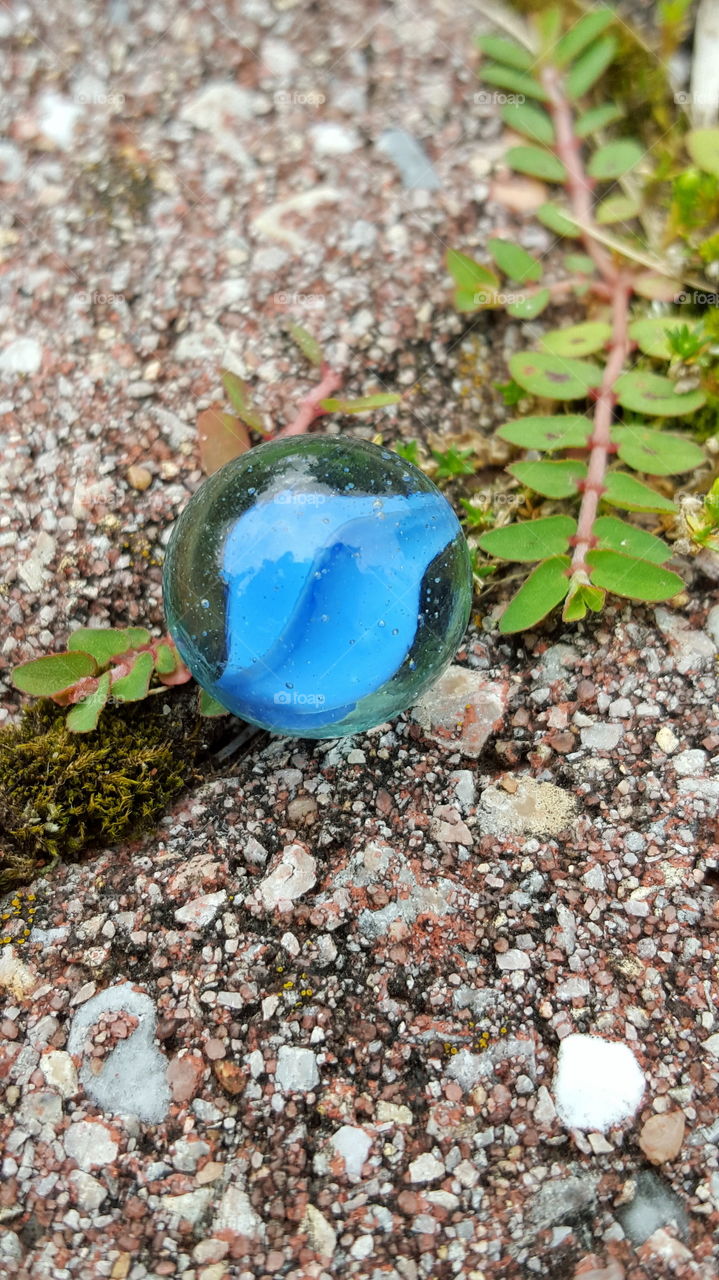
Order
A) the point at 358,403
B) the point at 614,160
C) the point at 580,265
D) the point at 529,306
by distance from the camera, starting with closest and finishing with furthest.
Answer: the point at 358,403, the point at 529,306, the point at 580,265, the point at 614,160

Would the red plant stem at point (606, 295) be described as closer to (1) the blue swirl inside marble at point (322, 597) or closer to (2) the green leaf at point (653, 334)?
(2) the green leaf at point (653, 334)

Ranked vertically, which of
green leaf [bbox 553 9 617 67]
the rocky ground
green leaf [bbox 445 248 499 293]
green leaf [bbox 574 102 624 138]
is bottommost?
the rocky ground

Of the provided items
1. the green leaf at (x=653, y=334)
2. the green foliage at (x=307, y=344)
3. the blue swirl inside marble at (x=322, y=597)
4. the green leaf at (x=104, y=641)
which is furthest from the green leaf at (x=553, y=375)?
the green leaf at (x=104, y=641)

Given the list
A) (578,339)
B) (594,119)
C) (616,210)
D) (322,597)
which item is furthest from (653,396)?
(322,597)

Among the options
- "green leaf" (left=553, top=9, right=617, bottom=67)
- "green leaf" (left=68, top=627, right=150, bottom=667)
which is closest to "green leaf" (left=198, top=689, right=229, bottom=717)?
"green leaf" (left=68, top=627, right=150, bottom=667)

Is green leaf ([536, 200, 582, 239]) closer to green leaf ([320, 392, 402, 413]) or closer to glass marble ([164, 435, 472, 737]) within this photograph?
green leaf ([320, 392, 402, 413])

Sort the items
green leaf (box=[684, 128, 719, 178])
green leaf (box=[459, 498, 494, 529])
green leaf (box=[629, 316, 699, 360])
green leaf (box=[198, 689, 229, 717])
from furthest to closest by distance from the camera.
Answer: green leaf (box=[684, 128, 719, 178])
green leaf (box=[629, 316, 699, 360])
green leaf (box=[459, 498, 494, 529])
green leaf (box=[198, 689, 229, 717])

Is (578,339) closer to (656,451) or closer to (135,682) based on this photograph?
(656,451)
